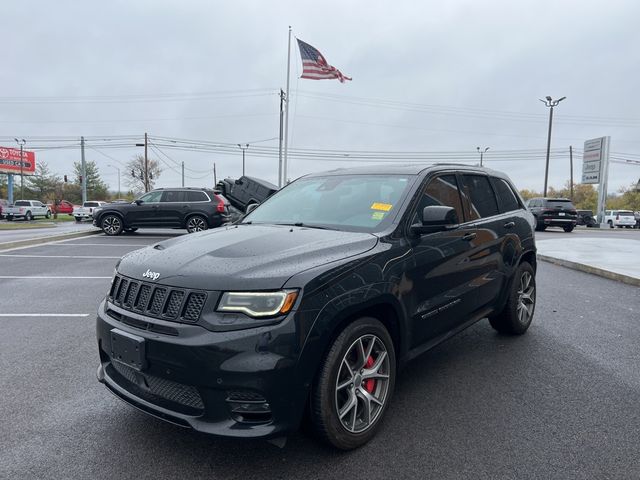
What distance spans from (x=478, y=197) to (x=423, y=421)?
88.9 inches

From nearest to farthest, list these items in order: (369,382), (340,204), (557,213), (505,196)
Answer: (369,382) < (340,204) < (505,196) < (557,213)

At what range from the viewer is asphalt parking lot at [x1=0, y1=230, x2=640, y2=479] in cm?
250

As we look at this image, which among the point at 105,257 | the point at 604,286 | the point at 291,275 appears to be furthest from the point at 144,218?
the point at 291,275

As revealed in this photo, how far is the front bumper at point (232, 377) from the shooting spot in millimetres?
2232

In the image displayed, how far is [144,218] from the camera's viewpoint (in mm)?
16812

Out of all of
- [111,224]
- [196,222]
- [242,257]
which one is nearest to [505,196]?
[242,257]

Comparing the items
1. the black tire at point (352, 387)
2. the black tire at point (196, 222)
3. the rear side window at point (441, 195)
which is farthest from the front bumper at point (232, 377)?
the black tire at point (196, 222)

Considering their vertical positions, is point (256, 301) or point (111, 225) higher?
point (256, 301)

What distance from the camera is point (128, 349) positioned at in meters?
2.51

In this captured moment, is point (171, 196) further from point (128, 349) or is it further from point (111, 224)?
point (128, 349)

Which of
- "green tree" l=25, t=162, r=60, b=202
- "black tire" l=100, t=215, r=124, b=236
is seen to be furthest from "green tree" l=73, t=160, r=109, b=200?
"black tire" l=100, t=215, r=124, b=236

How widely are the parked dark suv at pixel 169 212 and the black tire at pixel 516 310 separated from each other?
1303 centimetres

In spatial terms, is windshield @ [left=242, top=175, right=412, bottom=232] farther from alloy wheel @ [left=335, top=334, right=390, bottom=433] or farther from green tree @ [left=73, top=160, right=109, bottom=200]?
green tree @ [left=73, top=160, right=109, bottom=200]

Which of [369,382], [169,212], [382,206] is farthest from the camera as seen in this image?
[169,212]
